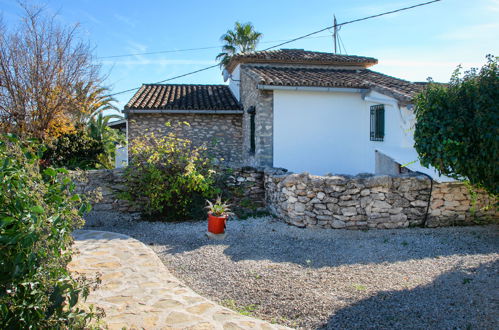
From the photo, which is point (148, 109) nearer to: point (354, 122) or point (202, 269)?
point (354, 122)

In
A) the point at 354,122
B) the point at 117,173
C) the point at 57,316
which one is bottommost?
the point at 57,316

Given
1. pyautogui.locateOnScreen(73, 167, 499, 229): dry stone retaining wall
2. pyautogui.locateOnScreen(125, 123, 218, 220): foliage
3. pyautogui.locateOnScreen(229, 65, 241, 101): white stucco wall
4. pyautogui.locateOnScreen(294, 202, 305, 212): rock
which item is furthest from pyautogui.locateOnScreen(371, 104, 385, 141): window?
pyautogui.locateOnScreen(229, 65, 241, 101): white stucco wall

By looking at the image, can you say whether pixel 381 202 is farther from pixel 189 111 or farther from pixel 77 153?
pixel 77 153

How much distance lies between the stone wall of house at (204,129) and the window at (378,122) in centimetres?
490

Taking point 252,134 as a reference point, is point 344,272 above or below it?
below

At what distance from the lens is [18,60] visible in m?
11.8

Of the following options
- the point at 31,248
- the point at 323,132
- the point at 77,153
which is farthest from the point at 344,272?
the point at 77,153

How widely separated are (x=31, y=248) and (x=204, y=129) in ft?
38.0

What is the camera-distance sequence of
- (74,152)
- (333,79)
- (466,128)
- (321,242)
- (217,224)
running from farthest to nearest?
(74,152) < (333,79) < (217,224) < (321,242) < (466,128)

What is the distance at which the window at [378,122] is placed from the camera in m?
11.0

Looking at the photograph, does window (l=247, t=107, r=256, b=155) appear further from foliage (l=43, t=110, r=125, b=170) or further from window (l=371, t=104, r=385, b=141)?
foliage (l=43, t=110, r=125, b=170)

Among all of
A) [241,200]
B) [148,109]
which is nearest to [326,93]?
[241,200]

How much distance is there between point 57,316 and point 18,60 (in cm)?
1158

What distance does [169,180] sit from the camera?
8047 millimetres
